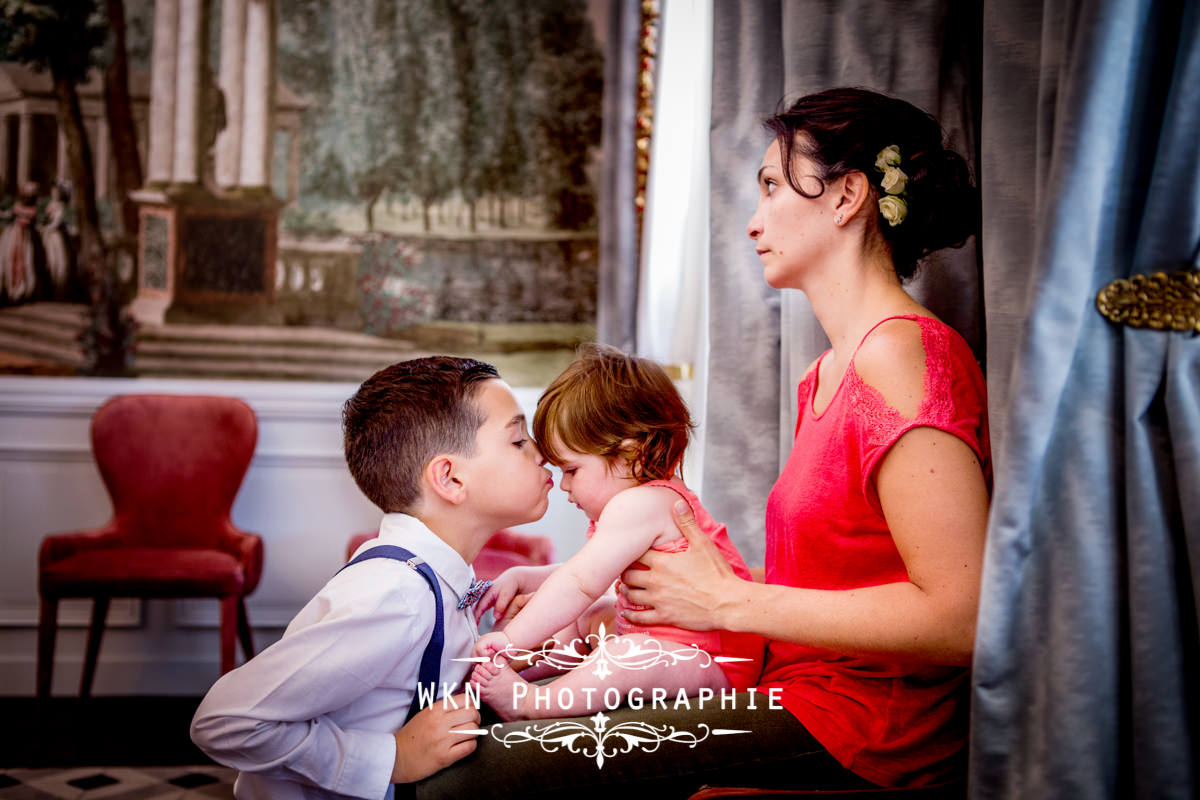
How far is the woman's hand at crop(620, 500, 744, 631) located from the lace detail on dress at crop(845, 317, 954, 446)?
0.29 meters

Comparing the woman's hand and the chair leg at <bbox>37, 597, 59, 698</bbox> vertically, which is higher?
the woman's hand

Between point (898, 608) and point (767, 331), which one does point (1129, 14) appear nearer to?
point (898, 608)

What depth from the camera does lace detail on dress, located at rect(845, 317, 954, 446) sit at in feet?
3.81

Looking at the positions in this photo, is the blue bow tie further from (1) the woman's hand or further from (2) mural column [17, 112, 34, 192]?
(2) mural column [17, 112, 34, 192]

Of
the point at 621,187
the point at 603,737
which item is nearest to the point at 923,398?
the point at 603,737

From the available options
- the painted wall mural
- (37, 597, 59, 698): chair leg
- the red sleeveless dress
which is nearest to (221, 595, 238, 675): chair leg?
(37, 597, 59, 698): chair leg

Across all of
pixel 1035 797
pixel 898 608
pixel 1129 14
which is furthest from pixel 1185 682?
pixel 1129 14

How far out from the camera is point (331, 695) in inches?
44.7

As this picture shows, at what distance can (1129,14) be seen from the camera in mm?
948

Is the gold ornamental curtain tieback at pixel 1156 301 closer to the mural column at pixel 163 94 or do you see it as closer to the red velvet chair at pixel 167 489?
the red velvet chair at pixel 167 489

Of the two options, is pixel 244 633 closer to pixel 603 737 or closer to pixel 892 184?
pixel 603 737

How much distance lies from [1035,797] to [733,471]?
49.7 inches

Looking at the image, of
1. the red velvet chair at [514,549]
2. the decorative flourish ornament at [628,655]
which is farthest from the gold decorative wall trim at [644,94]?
the decorative flourish ornament at [628,655]

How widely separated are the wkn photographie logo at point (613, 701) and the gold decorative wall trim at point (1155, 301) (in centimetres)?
66
